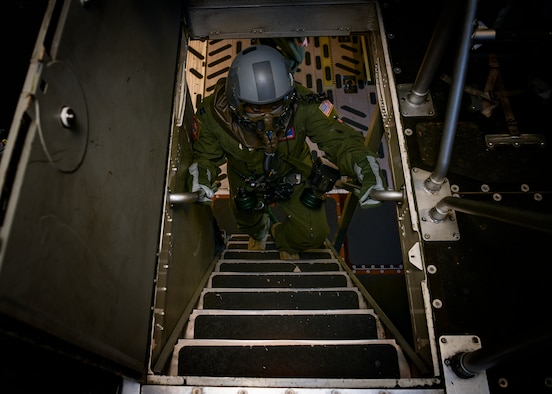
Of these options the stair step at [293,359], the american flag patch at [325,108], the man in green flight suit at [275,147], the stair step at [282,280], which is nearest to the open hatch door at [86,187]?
the stair step at [293,359]

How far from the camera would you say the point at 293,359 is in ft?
6.72

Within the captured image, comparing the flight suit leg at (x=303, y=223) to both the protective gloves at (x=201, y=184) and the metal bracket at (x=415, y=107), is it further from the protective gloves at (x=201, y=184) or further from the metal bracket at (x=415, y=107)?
the metal bracket at (x=415, y=107)

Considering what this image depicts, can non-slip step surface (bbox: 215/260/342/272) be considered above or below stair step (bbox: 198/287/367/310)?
above

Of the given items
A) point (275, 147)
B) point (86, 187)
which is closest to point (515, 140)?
point (275, 147)

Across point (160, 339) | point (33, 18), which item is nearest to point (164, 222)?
point (160, 339)

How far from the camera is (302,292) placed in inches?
110

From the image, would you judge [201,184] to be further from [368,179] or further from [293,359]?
[293,359]

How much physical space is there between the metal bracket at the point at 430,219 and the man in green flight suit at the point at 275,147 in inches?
17.5

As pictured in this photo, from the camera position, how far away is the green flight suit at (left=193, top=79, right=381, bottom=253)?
2.82 m

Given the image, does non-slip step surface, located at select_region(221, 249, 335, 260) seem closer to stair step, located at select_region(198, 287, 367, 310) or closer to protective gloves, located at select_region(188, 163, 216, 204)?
stair step, located at select_region(198, 287, 367, 310)

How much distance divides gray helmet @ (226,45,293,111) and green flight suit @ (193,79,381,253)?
313 mm

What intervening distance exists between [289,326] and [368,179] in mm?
1153

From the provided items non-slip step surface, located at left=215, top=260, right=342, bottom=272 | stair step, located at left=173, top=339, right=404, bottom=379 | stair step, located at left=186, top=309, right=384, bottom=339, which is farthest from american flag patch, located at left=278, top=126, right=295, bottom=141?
stair step, located at left=173, top=339, right=404, bottom=379

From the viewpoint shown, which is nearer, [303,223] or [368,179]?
[368,179]
